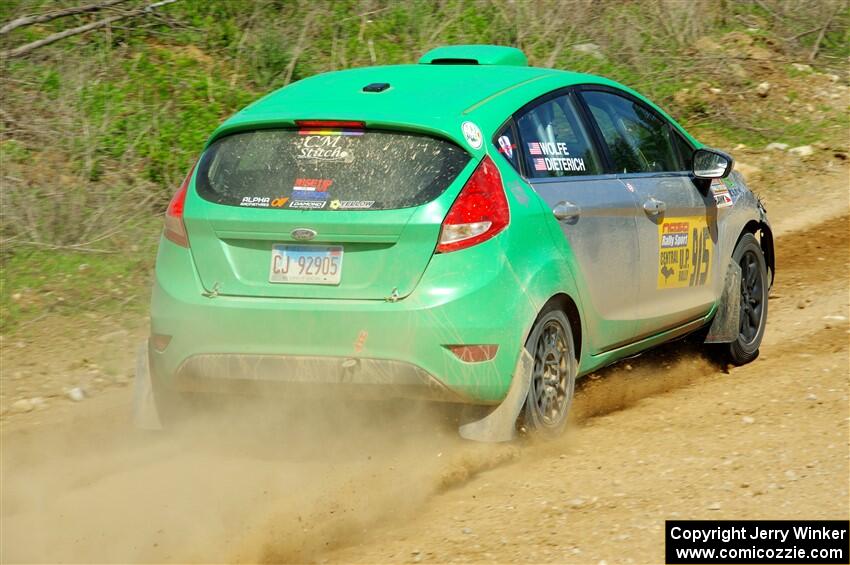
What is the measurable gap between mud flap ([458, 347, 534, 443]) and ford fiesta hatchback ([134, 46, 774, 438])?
3 centimetres

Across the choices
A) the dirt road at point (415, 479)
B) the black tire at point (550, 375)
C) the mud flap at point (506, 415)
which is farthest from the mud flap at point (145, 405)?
the black tire at point (550, 375)

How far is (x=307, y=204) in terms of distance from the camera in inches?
205

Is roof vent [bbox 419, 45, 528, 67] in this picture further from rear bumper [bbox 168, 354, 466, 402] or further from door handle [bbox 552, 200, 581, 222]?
rear bumper [bbox 168, 354, 466, 402]

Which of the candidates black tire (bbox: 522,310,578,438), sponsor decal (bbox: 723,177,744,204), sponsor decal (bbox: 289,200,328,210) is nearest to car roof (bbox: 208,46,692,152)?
sponsor decal (bbox: 289,200,328,210)

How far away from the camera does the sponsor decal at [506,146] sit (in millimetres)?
5461

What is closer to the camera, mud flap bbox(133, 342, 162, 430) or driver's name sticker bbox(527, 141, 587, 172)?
mud flap bbox(133, 342, 162, 430)

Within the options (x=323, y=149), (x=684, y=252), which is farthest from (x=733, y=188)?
→ (x=323, y=149)

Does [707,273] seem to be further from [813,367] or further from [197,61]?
[197,61]

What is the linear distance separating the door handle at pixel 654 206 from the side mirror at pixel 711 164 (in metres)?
0.48

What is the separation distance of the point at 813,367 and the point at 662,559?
291 cm

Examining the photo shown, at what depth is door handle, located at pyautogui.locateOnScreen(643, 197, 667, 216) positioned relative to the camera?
6457 mm

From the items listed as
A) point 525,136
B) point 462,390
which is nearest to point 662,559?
point 462,390

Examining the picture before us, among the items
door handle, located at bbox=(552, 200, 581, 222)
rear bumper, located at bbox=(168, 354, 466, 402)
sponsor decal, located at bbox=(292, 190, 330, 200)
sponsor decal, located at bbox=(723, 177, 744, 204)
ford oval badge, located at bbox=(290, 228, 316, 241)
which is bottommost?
sponsor decal, located at bbox=(723, 177, 744, 204)

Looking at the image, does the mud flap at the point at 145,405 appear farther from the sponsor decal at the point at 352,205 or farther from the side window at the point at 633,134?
the side window at the point at 633,134
